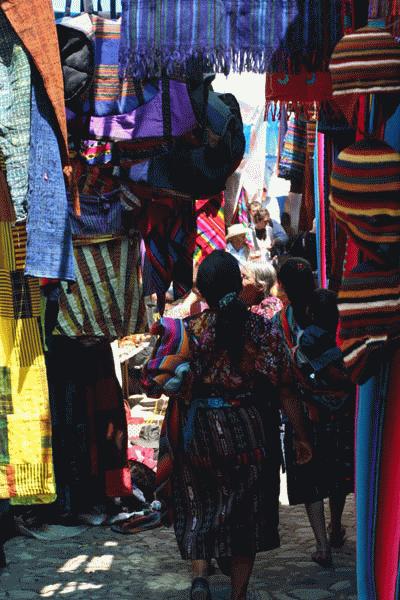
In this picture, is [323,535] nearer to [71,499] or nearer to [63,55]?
[71,499]

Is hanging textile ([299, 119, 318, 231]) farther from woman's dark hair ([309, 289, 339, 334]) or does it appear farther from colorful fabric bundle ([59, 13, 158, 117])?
woman's dark hair ([309, 289, 339, 334])

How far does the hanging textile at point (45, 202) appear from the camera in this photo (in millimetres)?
4695

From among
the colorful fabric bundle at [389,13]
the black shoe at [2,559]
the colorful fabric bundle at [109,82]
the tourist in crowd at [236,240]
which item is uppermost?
the colorful fabric bundle at [389,13]

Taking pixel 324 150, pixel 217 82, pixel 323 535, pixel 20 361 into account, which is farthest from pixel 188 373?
pixel 217 82

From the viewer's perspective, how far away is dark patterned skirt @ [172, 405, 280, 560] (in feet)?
Result: 16.1

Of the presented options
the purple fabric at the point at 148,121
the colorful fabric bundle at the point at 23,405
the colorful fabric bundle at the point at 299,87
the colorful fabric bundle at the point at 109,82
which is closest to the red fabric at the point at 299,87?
the colorful fabric bundle at the point at 299,87

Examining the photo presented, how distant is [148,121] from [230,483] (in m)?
1.88

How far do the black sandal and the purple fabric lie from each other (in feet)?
7.14

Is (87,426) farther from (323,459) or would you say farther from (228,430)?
(228,430)

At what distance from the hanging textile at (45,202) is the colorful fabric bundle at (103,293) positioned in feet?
4.49

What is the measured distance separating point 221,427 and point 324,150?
2134 millimetres

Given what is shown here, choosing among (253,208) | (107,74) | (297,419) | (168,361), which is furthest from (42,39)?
(253,208)

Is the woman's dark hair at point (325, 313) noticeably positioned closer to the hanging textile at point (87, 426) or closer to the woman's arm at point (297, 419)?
the woman's arm at point (297, 419)

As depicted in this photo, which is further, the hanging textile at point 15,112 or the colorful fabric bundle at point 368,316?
the hanging textile at point 15,112
